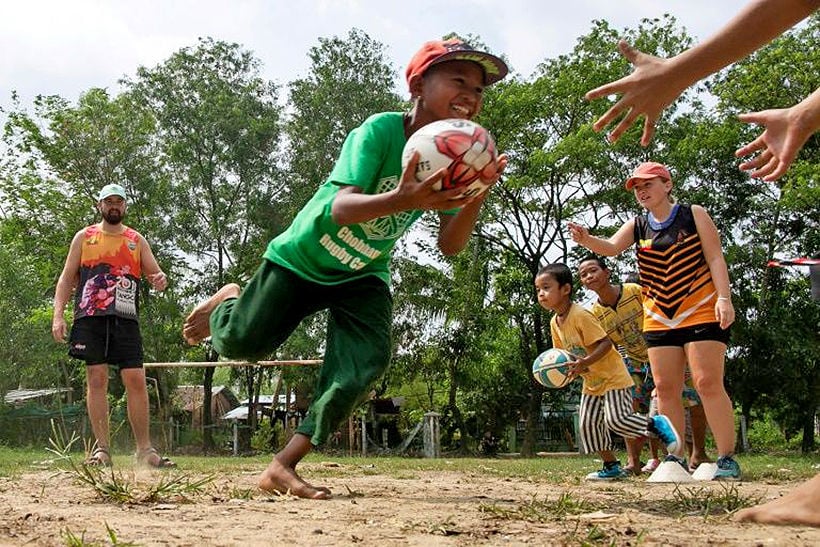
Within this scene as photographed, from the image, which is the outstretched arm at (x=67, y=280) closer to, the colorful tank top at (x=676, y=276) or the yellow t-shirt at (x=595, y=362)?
the yellow t-shirt at (x=595, y=362)

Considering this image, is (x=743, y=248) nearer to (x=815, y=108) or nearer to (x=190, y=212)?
(x=190, y=212)

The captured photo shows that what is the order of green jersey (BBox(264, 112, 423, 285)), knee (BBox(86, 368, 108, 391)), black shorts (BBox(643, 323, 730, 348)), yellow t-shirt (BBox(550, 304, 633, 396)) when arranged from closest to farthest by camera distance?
green jersey (BBox(264, 112, 423, 285)), black shorts (BBox(643, 323, 730, 348)), yellow t-shirt (BBox(550, 304, 633, 396)), knee (BBox(86, 368, 108, 391))

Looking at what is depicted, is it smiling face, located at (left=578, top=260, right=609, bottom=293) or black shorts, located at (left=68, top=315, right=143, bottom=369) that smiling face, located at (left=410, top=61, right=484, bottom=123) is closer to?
smiling face, located at (left=578, top=260, right=609, bottom=293)

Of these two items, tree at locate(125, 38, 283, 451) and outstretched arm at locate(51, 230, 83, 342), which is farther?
tree at locate(125, 38, 283, 451)

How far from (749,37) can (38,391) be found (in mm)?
38265

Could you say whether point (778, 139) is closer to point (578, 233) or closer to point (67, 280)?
point (578, 233)

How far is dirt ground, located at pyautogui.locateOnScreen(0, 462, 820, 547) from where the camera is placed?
2.59 m

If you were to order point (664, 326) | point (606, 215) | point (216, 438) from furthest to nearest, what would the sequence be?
point (216, 438), point (606, 215), point (664, 326)

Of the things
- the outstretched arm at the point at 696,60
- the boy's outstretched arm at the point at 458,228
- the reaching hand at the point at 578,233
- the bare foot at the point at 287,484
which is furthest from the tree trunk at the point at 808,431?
the outstretched arm at the point at 696,60

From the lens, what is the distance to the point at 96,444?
6520 millimetres

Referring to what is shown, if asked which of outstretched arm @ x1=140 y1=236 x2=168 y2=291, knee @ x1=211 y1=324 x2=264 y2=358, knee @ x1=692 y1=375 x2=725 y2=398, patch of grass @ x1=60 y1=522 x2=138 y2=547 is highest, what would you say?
outstretched arm @ x1=140 y1=236 x2=168 y2=291

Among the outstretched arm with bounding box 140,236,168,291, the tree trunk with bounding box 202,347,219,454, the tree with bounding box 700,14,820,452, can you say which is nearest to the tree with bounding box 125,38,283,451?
the tree trunk with bounding box 202,347,219,454

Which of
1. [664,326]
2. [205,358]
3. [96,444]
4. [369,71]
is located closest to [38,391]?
[205,358]

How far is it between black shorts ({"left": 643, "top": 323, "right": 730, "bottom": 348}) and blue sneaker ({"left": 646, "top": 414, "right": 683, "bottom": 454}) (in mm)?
525
